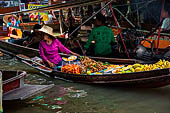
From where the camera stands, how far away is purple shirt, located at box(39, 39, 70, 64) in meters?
6.20

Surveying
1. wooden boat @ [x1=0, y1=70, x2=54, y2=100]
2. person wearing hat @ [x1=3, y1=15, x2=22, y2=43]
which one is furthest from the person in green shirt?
person wearing hat @ [x1=3, y1=15, x2=22, y2=43]

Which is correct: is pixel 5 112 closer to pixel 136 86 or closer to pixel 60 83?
pixel 60 83

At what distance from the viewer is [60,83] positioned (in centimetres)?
641

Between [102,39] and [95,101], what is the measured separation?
83.3 inches

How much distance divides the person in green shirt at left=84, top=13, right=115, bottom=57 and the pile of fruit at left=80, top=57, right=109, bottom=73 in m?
0.63

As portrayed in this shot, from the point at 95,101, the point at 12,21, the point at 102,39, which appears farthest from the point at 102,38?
the point at 12,21

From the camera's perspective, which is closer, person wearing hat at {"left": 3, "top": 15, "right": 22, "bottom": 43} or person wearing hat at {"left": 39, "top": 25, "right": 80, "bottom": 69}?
person wearing hat at {"left": 39, "top": 25, "right": 80, "bottom": 69}

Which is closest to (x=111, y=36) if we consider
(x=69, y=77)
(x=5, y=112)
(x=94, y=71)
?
(x=94, y=71)

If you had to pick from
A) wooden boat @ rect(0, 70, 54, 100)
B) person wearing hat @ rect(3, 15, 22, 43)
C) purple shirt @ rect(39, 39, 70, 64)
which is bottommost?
wooden boat @ rect(0, 70, 54, 100)

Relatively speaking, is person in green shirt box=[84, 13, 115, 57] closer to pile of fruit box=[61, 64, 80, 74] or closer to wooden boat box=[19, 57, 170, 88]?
pile of fruit box=[61, 64, 80, 74]

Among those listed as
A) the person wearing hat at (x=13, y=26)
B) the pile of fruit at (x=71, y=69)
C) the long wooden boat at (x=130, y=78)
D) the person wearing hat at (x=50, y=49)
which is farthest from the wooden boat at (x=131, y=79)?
the person wearing hat at (x=13, y=26)

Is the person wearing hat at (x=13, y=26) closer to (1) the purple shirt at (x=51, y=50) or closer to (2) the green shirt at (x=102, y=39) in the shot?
(1) the purple shirt at (x=51, y=50)

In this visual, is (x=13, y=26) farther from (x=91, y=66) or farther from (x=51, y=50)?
(x=91, y=66)

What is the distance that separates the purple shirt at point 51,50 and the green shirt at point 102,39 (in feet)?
2.32
